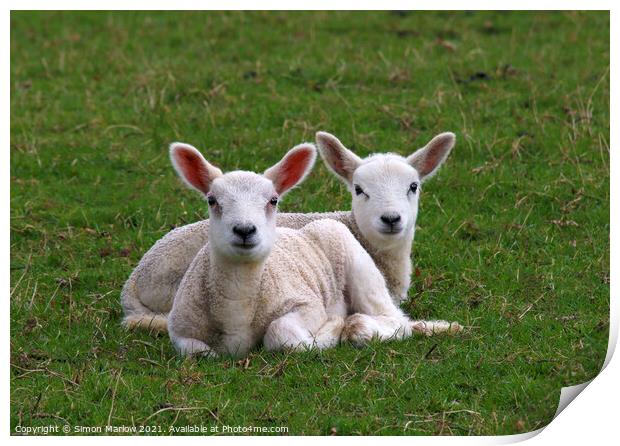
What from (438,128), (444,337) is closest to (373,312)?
(444,337)

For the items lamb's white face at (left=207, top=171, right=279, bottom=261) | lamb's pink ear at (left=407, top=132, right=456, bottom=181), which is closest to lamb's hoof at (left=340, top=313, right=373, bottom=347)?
lamb's white face at (left=207, top=171, right=279, bottom=261)

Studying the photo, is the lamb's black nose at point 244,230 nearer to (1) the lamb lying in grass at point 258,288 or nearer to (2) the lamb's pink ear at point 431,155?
(1) the lamb lying in grass at point 258,288

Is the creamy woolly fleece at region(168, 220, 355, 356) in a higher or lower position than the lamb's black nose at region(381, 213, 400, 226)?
lower

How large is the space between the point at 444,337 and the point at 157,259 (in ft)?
7.35

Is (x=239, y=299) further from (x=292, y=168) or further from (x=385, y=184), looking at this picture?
(x=385, y=184)

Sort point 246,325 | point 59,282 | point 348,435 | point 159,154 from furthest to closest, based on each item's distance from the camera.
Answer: point 159,154 → point 59,282 → point 246,325 → point 348,435

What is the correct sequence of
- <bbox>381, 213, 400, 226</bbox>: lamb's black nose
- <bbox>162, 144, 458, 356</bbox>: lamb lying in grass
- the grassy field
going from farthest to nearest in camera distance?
<bbox>381, 213, 400, 226</bbox>: lamb's black nose
<bbox>162, 144, 458, 356</bbox>: lamb lying in grass
the grassy field

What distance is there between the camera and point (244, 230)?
7.64 m

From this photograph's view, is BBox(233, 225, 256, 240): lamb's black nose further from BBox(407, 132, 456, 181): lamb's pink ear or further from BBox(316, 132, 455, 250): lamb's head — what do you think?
BBox(407, 132, 456, 181): lamb's pink ear

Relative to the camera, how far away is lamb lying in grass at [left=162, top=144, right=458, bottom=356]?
7.87 m

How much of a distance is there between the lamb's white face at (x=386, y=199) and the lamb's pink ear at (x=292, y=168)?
0.83 metres

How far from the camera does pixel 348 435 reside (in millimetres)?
6938
